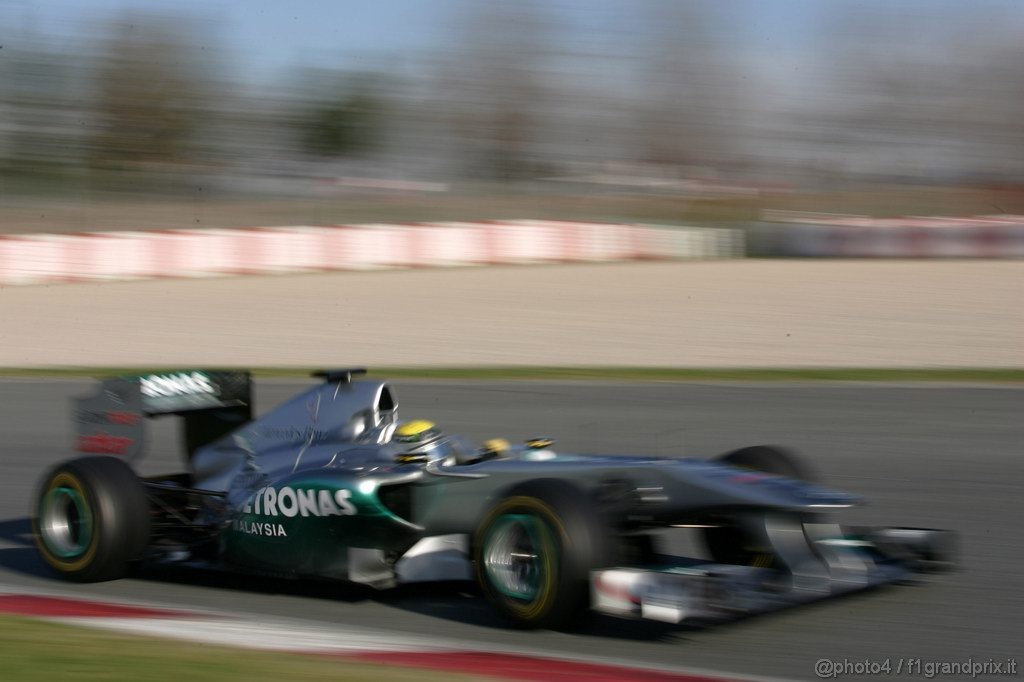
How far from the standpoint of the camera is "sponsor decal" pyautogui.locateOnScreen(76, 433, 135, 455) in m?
6.00

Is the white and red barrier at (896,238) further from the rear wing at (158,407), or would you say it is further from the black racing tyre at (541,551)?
the black racing tyre at (541,551)

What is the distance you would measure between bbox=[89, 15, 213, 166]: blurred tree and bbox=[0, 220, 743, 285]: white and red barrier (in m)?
20.2

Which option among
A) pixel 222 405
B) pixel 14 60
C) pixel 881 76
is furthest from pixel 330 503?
pixel 881 76

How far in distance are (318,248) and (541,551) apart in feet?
65.2

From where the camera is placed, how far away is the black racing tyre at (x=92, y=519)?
5305 millimetres

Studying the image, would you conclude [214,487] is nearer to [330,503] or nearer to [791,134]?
[330,503]

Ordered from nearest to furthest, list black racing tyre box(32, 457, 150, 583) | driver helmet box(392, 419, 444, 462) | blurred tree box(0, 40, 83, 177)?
driver helmet box(392, 419, 444, 462) < black racing tyre box(32, 457, 150, 583) < blurred tree box(0, 40, 83, 177)

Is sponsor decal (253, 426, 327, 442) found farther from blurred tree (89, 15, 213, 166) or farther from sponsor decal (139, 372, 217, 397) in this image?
blurred tree (89, 15, 213, 166)

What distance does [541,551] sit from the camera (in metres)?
4.37

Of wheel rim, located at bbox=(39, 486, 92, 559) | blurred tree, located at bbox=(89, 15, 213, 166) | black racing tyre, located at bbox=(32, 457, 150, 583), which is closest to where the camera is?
black racing tyre, located at bbox=(32, 457, 150, 583)

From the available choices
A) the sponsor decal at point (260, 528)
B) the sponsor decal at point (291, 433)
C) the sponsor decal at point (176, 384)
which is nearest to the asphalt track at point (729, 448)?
the sponsor decal at point (260, 528)

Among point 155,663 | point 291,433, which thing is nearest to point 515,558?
point 155,663

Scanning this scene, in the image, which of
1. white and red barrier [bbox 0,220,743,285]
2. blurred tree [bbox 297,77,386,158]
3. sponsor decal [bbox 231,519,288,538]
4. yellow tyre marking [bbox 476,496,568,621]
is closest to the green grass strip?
yellow tyre marking [bbox 476,496,568,621]

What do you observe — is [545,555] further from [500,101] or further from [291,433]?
[500,101]
